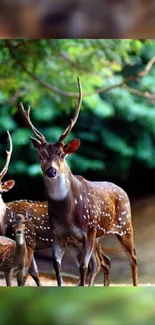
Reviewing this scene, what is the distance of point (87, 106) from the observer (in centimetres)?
191

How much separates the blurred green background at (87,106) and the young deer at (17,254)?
0.11 meters

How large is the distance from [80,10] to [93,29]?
0.12 metres

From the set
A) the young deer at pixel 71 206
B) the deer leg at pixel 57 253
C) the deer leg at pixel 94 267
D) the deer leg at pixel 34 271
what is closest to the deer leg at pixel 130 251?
the young deer at pixel 71 206

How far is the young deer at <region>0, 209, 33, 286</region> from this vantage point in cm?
185

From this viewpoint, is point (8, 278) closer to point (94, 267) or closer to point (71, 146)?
point (94, 267)

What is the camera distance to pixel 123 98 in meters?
1.93

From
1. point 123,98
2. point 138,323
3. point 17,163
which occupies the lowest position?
point 138,323

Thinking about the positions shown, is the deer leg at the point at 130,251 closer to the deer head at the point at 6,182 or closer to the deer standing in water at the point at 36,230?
the deer standing in water at the point at 36,230

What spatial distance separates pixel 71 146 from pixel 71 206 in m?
0.21

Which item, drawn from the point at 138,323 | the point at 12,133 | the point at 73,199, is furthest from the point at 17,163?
the point at 138,323

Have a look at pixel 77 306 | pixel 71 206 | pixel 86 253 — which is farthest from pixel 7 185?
pixel 77 306

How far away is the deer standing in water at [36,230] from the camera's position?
1.87 metres

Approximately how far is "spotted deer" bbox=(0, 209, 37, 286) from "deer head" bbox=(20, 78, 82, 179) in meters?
0.20

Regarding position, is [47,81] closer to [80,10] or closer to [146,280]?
[80,10]
